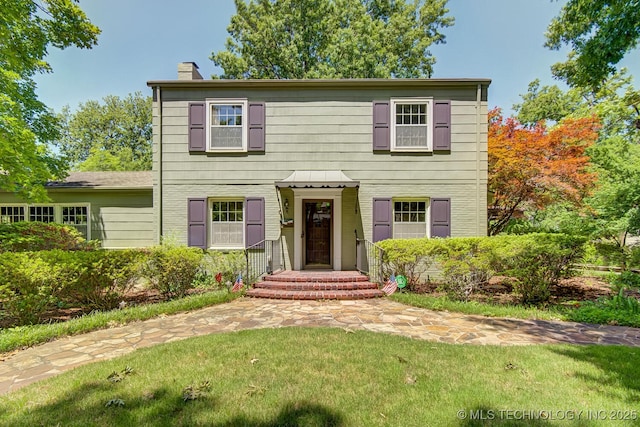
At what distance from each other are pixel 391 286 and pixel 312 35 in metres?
17.6

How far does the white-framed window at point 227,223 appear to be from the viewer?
9156 millimetres

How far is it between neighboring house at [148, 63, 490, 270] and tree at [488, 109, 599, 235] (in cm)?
152

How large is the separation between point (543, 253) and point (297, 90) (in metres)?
7.86

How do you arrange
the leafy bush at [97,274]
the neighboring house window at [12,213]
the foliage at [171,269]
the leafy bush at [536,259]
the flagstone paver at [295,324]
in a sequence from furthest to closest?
the neighboring house window at [12,213]
the foliage at [171,269]
the leafy bush at [536,259]
the leafy bush at [97,274]
the flagstone paver at [295,324]

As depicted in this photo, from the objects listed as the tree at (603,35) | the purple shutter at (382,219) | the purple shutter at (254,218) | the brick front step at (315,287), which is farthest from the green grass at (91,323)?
the tree at (603,35)

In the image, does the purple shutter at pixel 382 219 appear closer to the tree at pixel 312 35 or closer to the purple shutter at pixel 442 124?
the purple shutter at pixel 442 124

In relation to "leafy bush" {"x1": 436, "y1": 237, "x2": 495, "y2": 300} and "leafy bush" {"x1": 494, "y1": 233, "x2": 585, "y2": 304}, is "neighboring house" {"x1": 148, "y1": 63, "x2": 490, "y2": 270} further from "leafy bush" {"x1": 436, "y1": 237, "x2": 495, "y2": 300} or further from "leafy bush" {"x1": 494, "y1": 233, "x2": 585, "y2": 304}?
"leafy bush" {"x1": 494, "y1": 233, "x2": 585, "y2": 304}

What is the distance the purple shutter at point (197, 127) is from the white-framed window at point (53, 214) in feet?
15.7

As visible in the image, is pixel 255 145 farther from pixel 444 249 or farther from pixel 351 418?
pixel 351 418

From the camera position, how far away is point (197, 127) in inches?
356

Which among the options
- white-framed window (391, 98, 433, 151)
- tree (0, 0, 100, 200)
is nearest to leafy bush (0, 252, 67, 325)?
tree (0, 0, 100, 200)

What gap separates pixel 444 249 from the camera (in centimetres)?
679

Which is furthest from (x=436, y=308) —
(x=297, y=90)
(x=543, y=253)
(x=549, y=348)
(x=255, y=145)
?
(x=297, y=90)

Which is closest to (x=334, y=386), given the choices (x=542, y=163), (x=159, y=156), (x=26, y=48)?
(x=159, y=156)
